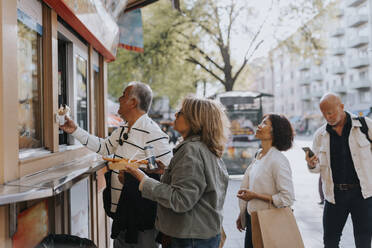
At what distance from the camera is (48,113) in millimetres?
2791

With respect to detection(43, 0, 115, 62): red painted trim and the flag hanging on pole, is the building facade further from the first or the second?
detection(43, 0, 115, 62): red painted trim

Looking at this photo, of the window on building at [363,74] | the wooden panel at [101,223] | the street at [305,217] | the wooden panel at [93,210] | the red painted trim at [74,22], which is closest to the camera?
the red painted trim at [74,22]

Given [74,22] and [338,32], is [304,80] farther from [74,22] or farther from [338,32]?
[74,22]

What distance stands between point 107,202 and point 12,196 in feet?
4.51

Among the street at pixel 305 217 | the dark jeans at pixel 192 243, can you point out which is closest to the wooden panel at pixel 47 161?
the dark jeans at pixel 192 243

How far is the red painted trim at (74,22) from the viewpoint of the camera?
2781 mm

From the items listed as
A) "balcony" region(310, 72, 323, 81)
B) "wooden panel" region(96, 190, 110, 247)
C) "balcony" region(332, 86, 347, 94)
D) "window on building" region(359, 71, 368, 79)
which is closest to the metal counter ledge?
"wooden panel" region(96, 190, 110, 247)

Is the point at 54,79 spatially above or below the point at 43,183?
above

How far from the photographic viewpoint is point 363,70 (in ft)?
144

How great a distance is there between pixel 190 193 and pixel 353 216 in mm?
2273

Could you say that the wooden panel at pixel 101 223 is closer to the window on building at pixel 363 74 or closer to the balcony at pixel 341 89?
the window on building at pixel 363 74

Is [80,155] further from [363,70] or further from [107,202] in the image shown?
[363,70]

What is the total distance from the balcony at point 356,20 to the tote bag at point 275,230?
149 ft

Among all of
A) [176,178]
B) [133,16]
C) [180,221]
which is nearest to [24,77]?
[176,178]
